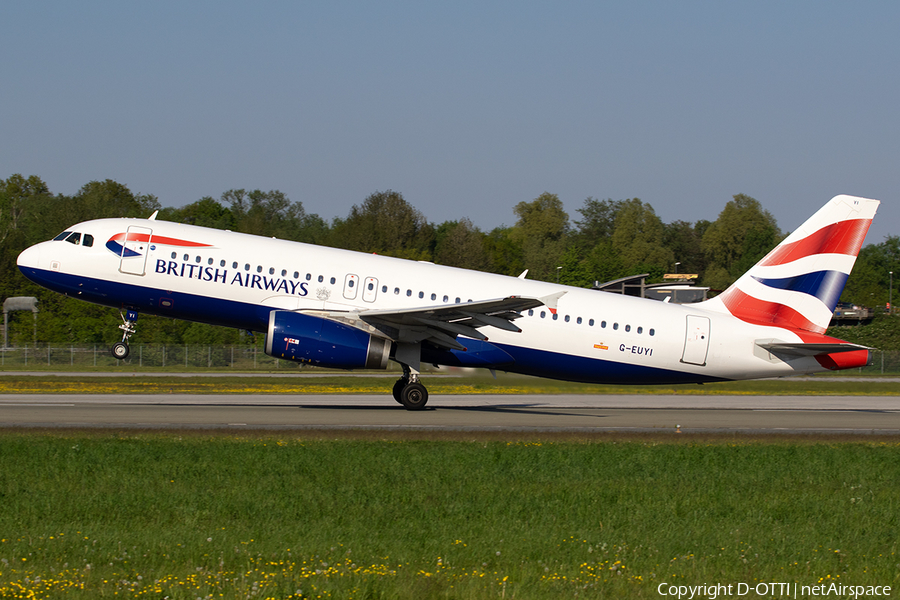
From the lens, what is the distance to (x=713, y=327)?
25.4 m

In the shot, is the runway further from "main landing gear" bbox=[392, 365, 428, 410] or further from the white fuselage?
the white fuselage

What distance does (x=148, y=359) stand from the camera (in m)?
52.3

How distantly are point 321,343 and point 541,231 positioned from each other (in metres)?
117

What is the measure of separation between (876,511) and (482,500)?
5204 millimetres

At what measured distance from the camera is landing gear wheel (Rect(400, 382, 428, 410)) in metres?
24.1

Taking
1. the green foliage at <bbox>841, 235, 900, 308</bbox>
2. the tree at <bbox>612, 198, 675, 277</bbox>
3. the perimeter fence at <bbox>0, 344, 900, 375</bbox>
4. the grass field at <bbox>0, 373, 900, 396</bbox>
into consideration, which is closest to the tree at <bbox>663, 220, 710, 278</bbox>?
the tree at <bbox>612, 198, 675, 277</bbox>

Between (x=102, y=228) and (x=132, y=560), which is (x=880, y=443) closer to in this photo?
(x=132, y=560)

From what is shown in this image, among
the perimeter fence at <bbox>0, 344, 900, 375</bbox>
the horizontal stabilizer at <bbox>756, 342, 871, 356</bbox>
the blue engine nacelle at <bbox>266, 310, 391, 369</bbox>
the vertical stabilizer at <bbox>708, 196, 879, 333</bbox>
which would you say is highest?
the vertical stabilizer at <bbox>708, 196, 879, 333</bbox>

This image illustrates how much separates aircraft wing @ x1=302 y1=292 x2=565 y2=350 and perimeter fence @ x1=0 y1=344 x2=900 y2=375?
91.3 feet

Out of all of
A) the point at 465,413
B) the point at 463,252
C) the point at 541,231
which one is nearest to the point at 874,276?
the point at 541,231

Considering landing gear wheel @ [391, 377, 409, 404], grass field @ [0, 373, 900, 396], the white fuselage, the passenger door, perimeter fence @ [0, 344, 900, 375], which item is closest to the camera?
the white fuselage

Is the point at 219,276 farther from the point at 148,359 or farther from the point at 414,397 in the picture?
the point at 148,359

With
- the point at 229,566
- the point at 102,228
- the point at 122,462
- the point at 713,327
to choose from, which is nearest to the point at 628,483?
the point at 229,566

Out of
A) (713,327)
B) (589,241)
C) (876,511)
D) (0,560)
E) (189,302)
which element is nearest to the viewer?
(0,560)
